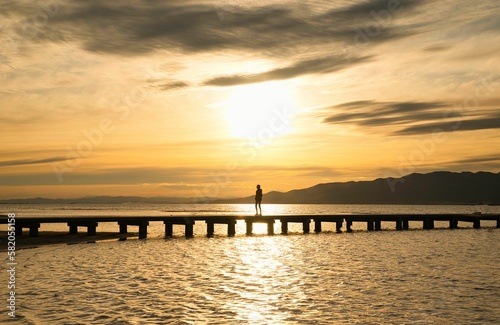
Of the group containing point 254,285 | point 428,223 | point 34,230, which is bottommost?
point 254,285

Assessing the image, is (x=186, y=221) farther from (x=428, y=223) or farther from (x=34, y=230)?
(x=428, y=223)

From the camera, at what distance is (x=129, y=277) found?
82.4 feet

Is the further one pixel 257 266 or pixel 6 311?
pixel 257 266

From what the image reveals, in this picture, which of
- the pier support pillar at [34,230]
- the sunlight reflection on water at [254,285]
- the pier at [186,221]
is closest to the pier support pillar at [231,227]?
the pier at [186,221]

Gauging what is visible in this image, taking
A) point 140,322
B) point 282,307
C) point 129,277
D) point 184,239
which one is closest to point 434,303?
point 282,307

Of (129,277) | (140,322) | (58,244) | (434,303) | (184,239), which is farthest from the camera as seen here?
(184,239)

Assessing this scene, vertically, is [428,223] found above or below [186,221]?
below

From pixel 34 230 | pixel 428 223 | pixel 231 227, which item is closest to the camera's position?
pixel 34 230

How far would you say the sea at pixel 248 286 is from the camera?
17312 millimetres

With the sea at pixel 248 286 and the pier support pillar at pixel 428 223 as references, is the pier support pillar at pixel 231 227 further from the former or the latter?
the pier support pillar at pixel 428 223

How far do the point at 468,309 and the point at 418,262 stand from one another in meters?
14.3

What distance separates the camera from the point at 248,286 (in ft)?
75.2

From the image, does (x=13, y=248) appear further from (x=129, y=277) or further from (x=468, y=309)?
(x=468, y=309)

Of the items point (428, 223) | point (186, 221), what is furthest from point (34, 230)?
point (428, 223)
